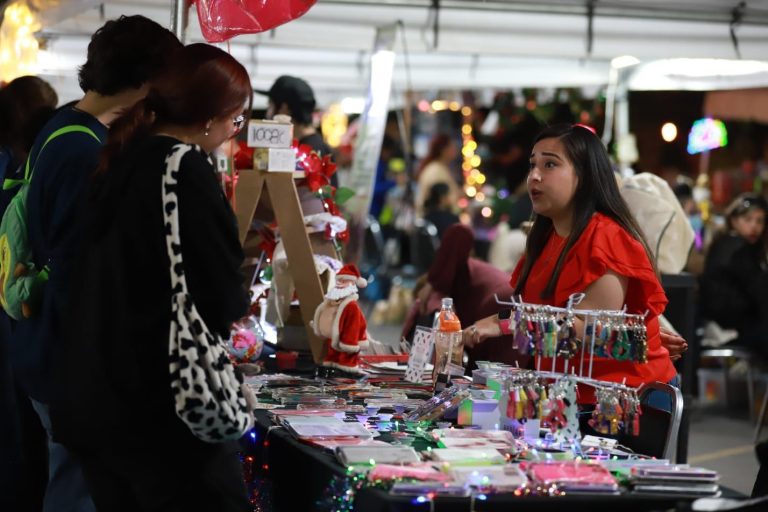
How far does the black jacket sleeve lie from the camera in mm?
2074

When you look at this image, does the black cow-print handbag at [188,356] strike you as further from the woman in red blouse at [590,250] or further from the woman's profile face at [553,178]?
the woman's profile face at [553,178]

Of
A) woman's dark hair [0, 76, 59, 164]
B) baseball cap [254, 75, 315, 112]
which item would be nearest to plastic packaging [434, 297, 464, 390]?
woman's dark hair [0, 76, 59, 164]

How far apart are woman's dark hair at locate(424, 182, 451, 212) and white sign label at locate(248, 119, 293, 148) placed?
5939 millimetres

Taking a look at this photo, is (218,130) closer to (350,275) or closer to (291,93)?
(350,275)

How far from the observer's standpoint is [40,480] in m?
3.76

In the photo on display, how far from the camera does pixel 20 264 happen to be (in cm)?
280

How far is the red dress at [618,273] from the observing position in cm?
291

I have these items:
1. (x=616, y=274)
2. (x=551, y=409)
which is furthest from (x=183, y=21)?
(x=551, y=409)

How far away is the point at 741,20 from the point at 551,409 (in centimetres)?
Result: 533

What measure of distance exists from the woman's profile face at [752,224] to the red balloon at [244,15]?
15.2ft

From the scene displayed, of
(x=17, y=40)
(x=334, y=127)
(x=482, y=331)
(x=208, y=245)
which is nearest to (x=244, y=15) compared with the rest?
(x=482, y=331)

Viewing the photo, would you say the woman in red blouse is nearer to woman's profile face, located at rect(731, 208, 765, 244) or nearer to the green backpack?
the green backpack

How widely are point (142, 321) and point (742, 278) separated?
5693 mm

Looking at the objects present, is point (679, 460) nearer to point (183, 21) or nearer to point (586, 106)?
point (183, 21)
